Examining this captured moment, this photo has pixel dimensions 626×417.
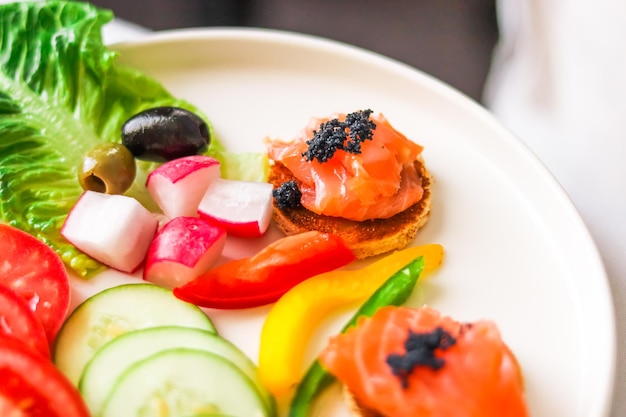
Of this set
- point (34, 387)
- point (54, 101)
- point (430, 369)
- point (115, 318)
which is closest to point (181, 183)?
point (115, 318)

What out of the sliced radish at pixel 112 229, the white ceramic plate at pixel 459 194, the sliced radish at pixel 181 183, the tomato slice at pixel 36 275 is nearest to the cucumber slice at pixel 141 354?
the white ceramic plate at pixel 459 194

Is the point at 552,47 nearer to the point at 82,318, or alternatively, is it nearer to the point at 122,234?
the point at 122,234

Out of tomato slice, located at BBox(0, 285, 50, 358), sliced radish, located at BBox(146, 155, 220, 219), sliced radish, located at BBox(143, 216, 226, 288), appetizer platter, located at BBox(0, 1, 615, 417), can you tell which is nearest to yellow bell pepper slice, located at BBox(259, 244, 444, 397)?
appetizer platter, located at BBox(0, 1, 615, 417)

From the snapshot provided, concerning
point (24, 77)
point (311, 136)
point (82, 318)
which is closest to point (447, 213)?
point (311, 136)

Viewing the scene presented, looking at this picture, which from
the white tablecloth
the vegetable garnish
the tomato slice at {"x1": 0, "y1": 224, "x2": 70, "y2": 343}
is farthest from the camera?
the white tablecloth

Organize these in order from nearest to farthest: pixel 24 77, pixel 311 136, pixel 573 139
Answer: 1. pixel 311 136
2. pixel 24 77
3. pixel 573 139

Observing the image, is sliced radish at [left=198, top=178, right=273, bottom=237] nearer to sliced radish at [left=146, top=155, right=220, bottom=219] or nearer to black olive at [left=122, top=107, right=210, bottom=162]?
sliced radish at [left=146, top=155, right=220, bottom=219]

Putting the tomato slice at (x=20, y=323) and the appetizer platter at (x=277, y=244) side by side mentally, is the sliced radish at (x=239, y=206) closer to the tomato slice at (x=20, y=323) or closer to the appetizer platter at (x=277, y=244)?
the appetizer platter at (x=277, y=244)

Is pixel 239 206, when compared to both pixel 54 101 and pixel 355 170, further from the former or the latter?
pixel 54 101

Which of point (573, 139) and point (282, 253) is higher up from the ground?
point (573, 139)
